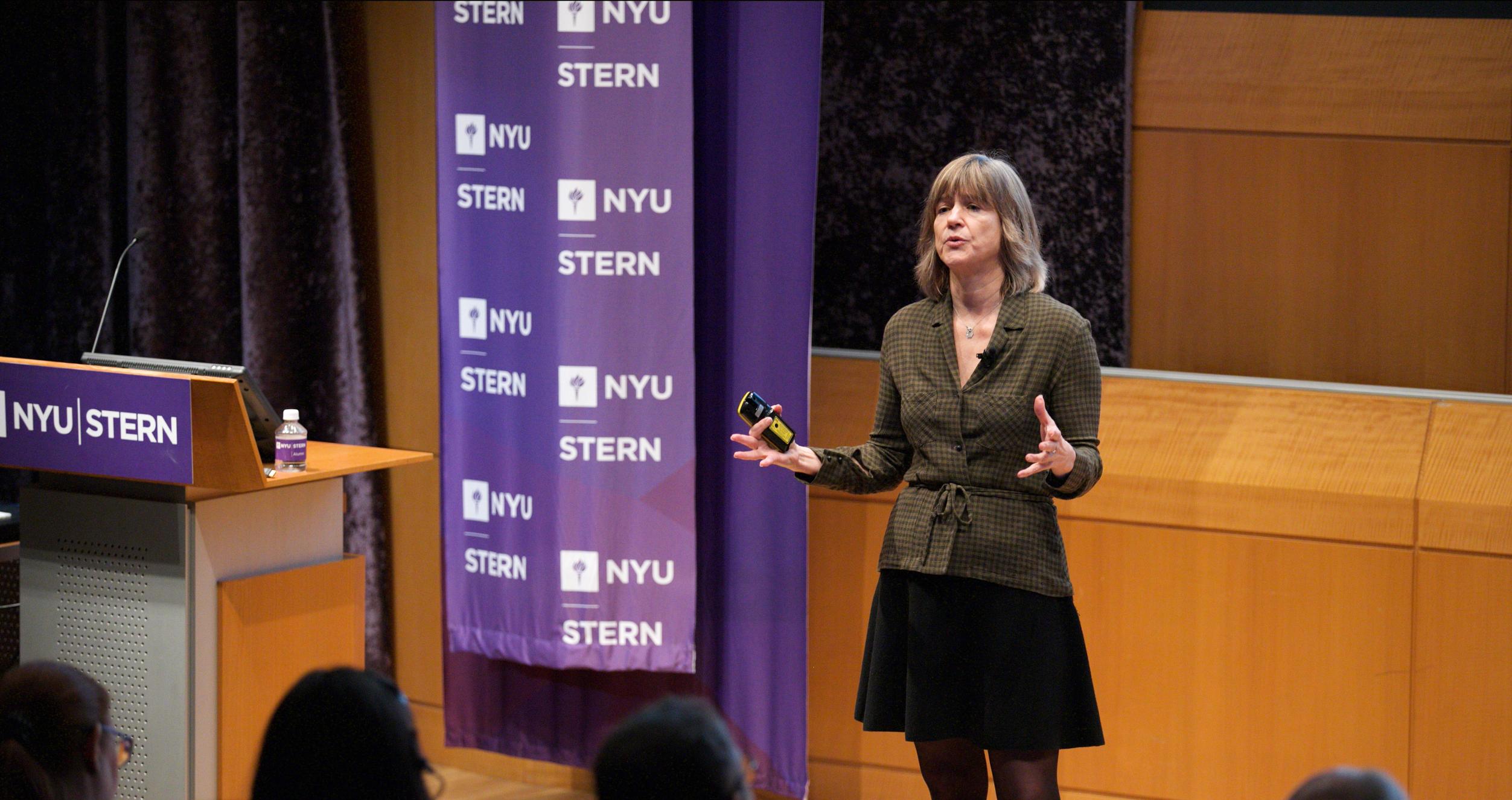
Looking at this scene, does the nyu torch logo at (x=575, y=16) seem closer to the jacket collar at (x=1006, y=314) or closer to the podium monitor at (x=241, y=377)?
the podium monitor at (x=241, y=377)

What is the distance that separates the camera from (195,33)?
432cm

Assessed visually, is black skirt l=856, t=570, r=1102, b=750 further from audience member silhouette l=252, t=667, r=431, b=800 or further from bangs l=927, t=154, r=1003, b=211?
audience member silhouette l=252, t=667, r=431, b=800

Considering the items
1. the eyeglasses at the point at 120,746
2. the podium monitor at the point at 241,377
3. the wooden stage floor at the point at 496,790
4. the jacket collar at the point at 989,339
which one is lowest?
the wooden stage floor at the point at 496,790

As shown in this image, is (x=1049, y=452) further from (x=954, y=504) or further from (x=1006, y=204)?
(x=1006, y=204)

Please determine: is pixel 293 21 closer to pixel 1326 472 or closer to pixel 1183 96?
pixel 1183 96

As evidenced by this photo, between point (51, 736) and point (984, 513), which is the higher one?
Answer: point (984, 513)

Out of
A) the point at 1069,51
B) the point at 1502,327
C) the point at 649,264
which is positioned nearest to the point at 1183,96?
the point at 1069,51

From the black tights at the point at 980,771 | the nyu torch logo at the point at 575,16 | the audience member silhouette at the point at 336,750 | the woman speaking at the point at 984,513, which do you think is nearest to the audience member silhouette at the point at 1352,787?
the audience member silhouette at the point at 336,750

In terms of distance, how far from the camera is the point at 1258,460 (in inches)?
138

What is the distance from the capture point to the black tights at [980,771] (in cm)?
259

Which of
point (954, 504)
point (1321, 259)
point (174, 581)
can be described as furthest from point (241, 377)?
point (1321, 259)

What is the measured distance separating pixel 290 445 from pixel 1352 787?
7.16 ft

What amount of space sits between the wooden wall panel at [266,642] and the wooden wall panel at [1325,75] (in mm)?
2186

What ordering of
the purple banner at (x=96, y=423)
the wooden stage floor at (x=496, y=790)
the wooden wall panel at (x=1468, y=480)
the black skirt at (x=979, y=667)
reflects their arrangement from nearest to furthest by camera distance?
the black skirt at (x=979, y=667) → the purple banner at (x=96, y=423) → the wooden wall panel at (x=1468, y=480) → the wooden stage floor at (x=496, y=790)
